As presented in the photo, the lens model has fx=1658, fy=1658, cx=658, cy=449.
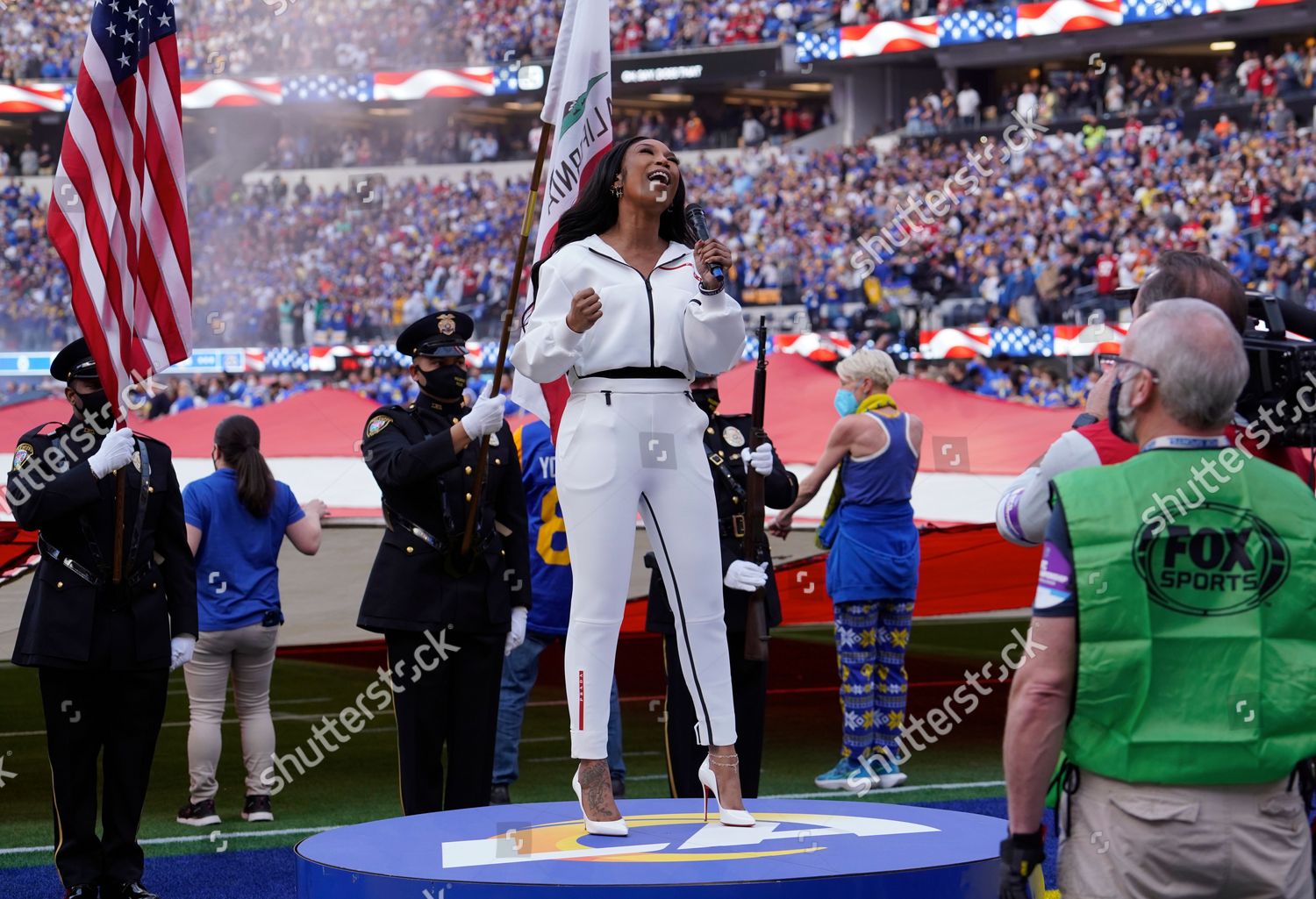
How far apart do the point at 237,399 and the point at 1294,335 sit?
25.7 metres

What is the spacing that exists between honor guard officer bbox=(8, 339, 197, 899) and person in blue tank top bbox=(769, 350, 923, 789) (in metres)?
2.89

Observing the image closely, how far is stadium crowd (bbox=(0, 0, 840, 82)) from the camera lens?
116 feet

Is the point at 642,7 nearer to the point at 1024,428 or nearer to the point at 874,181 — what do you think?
the point at 874,181

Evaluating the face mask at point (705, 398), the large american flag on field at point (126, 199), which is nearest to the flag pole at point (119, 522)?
the large american flag on field at point (126, 199)

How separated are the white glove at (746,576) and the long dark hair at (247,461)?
2696mm

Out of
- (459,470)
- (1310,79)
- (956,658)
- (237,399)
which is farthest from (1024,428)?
(237,399)

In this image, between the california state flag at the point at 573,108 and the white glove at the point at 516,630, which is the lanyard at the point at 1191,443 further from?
the white glove at the point at 516,630

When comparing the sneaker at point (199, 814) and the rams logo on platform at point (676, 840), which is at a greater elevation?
the rams logo on platform at point (676, 840)

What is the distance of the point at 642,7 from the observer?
35.9 m

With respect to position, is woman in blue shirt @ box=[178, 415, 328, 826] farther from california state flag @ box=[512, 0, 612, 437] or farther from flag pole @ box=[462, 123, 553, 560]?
california state flag @ box=[512, 0, 612, 437]

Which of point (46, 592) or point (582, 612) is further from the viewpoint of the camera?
point (46, 592)

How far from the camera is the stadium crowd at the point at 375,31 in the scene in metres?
35.5

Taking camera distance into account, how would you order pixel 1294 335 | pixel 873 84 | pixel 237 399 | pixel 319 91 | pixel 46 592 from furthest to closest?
pixel 319 91
pixel 873 84
pixel 237 399
pixel 46 592
pixel 1294 335

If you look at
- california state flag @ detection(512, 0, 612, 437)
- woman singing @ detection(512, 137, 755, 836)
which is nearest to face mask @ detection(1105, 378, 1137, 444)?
woman singing @ detection(512, 137, 755, 836)
